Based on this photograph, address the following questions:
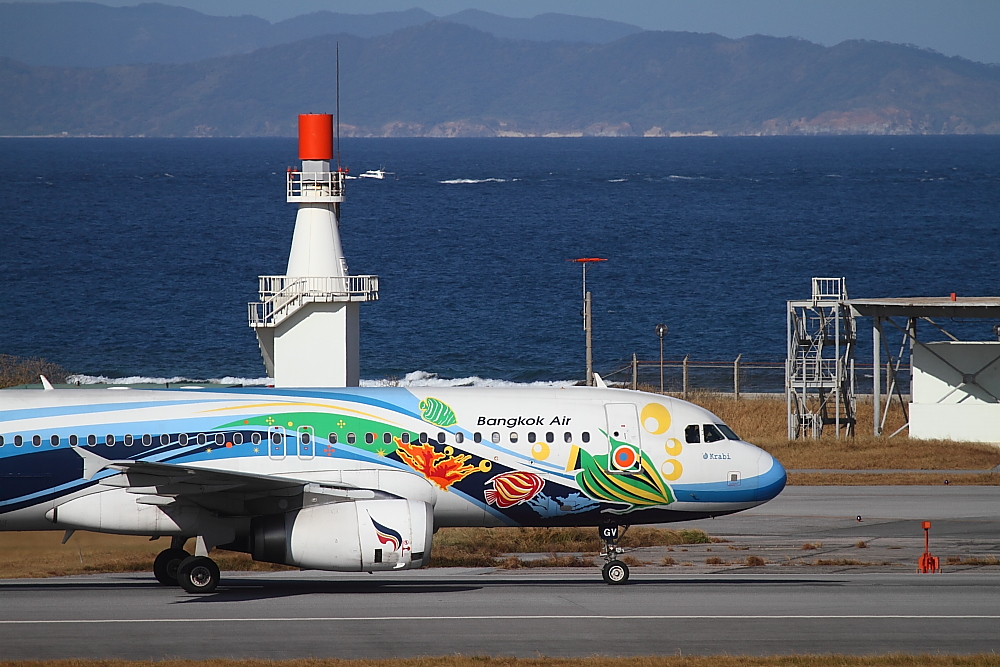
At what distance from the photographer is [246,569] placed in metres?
27.9

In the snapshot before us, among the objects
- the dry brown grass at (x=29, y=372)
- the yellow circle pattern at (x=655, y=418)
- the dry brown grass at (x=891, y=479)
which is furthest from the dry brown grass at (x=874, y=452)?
the dry brown grass at (x=29, y=372)

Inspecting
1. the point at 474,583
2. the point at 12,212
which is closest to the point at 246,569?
the point at 474,583

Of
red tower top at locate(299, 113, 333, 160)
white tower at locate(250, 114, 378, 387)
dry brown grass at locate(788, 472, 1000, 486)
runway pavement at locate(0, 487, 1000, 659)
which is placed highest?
red tower top at locate(299, 113, 333, 160)

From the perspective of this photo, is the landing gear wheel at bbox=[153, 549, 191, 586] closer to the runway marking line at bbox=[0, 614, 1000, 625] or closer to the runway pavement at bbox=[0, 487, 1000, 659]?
the runway pavement at bbox=[0, 487, 1000, 659]

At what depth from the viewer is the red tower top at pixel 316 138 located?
4362 cm

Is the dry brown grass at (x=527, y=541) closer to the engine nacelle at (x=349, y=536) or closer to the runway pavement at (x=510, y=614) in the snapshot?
the runway pavement at (x=510, y=614)

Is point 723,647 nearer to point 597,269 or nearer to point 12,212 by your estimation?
point 597,269

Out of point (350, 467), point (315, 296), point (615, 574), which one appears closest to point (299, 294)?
point (315, 296)

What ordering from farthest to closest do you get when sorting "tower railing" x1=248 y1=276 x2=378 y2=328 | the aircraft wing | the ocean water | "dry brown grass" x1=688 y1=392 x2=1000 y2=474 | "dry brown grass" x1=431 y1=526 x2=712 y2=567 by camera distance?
1. the ocean water
2. "dry brown grass" x1=688 y1=392 x2=1000 y2=474
3. "tower railing" x1=248 y1=276 x2=378 y2=328
4. "dry brown grass" x1=431 y1=526 x2=712 y2=567
5. the aircraft wing

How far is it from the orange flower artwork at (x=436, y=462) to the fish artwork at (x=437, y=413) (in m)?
0.47

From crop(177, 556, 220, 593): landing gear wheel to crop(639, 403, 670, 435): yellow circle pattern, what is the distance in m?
8.75

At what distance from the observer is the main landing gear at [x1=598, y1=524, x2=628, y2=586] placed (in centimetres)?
2502

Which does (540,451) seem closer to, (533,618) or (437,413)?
(437,413)

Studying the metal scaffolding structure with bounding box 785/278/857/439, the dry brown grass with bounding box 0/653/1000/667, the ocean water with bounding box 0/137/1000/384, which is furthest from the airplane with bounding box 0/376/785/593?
the ocean water with bounding box 0/137/1000/384
